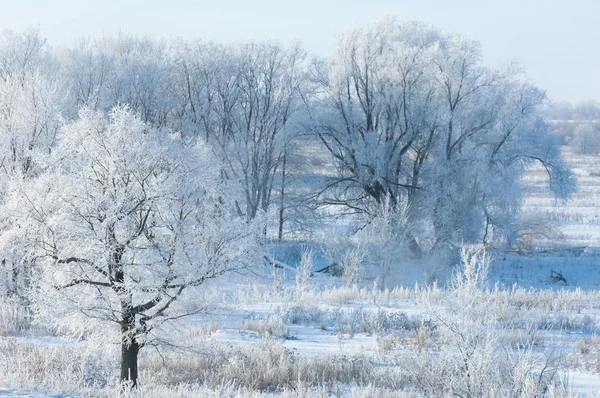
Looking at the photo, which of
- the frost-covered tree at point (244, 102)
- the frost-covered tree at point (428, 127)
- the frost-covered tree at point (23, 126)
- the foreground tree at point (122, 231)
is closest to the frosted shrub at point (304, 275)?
the frost-covered tree at point (23, 126)

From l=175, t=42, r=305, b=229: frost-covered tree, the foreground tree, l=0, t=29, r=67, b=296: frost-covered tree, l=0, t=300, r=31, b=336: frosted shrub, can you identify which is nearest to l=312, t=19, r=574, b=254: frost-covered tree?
l=175, t=42, r=305, b=229: frost-covered tree

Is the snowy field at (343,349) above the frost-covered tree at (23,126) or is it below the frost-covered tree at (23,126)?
below

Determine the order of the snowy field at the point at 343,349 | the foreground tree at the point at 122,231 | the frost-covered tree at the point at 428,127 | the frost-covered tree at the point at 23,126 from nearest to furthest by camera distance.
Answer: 1. the snowy field at the point at 343,349
2. the foreground tree at the point at 122,231
3. the frost-covered tree at the point at 23,126
4. the frost-covered tree at the point at 428,127

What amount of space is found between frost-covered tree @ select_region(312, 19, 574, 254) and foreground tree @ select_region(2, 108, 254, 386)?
2261 centimetres

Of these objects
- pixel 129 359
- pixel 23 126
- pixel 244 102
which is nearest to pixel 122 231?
pixel 129 359

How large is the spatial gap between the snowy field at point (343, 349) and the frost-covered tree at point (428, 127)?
539 inches

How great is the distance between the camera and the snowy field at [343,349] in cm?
914

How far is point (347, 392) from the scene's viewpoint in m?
9.94

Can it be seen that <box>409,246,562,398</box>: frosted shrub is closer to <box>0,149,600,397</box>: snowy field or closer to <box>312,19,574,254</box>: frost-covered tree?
<box>0,149,600,397</box>: snowy field

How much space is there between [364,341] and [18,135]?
10712 mm

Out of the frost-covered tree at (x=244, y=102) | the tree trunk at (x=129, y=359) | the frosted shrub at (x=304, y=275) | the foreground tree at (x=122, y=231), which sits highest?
the frost-covered tree at (x=244, y=102)

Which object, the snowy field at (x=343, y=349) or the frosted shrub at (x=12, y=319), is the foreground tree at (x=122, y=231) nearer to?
the snowy field at (x=343, y=349)

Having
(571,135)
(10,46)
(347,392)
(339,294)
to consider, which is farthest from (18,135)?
(571,135)

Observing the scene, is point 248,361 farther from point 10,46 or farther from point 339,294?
point 10,46
